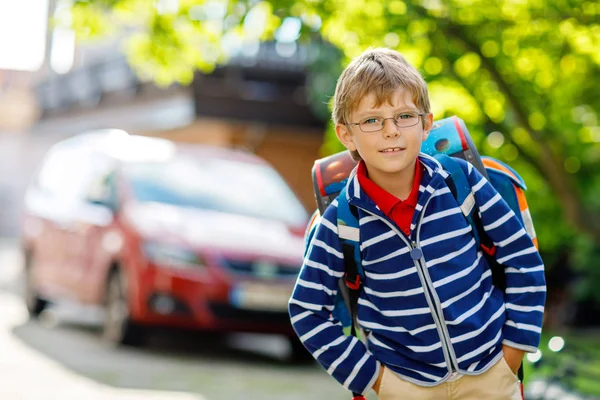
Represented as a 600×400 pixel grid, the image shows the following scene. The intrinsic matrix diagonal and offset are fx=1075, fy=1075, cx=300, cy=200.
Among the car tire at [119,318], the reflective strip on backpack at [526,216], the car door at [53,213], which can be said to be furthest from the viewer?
the car door at [53,213]

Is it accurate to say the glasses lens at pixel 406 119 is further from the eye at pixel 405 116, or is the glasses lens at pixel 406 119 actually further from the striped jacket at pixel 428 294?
Result: the striped jacket at pixel 428 294

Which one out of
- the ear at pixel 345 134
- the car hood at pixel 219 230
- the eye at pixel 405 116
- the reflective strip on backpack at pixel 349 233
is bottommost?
the car hood at pixel 219 230

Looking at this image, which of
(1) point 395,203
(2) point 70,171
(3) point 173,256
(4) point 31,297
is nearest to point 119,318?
(3) point 173,256

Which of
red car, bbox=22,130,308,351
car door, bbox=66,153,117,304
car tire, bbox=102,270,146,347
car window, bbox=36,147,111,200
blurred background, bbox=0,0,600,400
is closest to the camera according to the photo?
blurred background, bbox=0,0,600,400

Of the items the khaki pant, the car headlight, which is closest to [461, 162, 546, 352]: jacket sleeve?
the khaki pant

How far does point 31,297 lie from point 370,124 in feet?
30.3

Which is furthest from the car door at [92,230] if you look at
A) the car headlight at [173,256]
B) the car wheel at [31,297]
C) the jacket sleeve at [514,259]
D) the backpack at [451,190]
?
the jacket sleeve at [514,259]

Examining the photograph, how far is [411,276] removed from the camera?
2824 mm

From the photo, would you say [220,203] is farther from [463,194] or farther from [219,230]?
[463,194]

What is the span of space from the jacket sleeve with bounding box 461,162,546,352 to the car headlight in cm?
569

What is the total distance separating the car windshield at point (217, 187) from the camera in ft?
30.8

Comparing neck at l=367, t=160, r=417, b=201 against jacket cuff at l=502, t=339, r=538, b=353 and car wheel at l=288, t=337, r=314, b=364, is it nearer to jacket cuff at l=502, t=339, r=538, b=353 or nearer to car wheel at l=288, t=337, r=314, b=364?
jacket cuff at l=502, t=339, r=538, b=353

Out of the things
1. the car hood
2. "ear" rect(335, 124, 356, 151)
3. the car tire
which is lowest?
the car tire

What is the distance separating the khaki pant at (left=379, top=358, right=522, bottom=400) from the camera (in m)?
2.84
